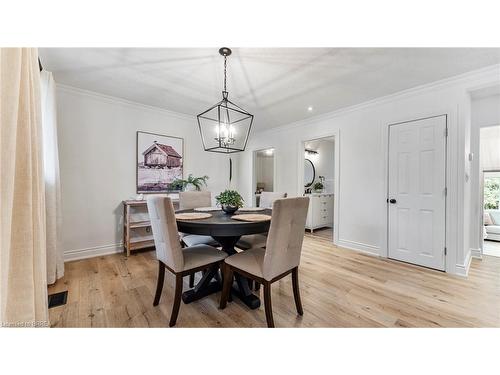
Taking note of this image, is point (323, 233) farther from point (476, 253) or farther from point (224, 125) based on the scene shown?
point (224, 125)

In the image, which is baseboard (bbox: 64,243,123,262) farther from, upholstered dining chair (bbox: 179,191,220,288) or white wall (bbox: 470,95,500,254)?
white wall (bbox: 470,95,500,254)

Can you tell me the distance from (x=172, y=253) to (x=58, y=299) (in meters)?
1.29

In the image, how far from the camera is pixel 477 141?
281 centimetres

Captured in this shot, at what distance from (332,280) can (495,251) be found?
10.3 feet

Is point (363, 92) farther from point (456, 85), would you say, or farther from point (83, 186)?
point (83, 186)

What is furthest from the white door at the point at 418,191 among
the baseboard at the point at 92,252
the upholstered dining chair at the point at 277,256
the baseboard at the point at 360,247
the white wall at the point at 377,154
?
the baseboard at the point at 92,252

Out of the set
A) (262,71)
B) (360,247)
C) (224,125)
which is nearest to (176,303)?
(224,125)

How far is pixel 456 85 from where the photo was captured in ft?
7.63

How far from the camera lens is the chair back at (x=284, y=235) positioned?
1.36m

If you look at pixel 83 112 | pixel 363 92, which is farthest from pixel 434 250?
pixel 83 112

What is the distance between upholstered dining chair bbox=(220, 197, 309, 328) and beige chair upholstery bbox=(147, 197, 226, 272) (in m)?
0.22

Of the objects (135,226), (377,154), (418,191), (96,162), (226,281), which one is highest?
(377,154)

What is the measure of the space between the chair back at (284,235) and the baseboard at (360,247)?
2.08 meters

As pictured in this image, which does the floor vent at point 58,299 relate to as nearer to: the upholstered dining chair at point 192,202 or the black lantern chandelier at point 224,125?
the upholstered dining chair at point 192,202
